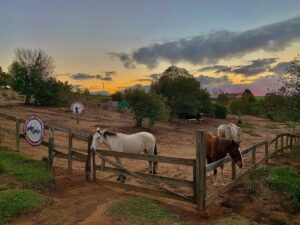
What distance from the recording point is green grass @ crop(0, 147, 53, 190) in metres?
9.36

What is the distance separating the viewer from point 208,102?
139 feet

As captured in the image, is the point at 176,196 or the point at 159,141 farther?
the point at 159,141

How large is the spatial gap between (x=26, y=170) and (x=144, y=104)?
1521cm

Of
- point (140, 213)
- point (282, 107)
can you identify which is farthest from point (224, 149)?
point (282, 107)

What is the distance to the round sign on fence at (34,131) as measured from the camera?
10430mm

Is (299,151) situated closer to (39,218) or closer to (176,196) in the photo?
(176,196)

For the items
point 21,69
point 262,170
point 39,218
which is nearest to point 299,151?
point 262,170

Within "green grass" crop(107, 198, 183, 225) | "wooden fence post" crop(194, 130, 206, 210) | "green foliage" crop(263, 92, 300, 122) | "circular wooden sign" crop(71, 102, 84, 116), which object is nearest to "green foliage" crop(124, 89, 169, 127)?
"circular wooden sign" crop(71, 102, 84, 116)

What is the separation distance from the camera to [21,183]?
9.23 meters

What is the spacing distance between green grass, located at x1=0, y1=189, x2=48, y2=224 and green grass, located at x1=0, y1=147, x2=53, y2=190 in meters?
0.94

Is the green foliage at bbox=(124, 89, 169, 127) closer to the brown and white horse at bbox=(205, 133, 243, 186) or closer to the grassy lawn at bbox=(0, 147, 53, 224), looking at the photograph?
the grassy lawn at bbox=(0, 147, 53, 224)

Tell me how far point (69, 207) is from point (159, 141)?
47.2 feet

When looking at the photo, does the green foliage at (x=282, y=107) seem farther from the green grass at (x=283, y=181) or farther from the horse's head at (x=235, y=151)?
the horse's head at (x=235, y=151)

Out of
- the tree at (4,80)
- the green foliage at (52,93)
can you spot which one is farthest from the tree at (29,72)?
the tree at (4,80)
